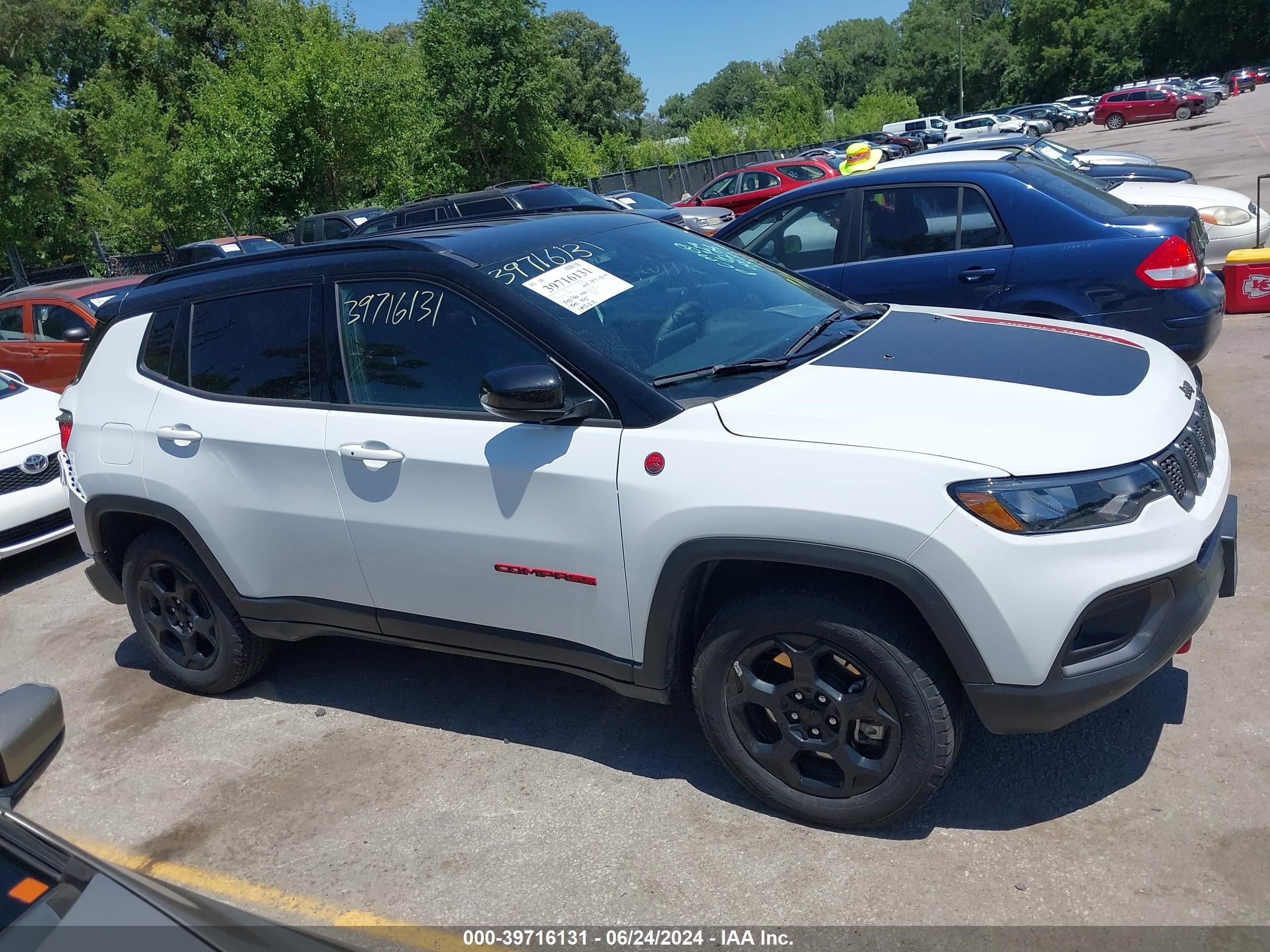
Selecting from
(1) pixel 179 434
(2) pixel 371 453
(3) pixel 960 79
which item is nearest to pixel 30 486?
(1) pixel 179 434

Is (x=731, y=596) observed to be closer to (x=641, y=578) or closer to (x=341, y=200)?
(x=641, y=578)

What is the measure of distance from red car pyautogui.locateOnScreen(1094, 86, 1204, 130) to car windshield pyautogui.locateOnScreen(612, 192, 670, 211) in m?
34.1

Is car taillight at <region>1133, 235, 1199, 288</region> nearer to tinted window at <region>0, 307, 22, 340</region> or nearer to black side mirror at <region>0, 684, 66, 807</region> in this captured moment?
black side mirror at <region>0, 684, 66, 807</region>

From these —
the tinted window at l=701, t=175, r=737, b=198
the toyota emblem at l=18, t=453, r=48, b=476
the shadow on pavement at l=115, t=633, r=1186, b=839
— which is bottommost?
the shadow on pavement at l=115, t=633, r=1186, b=839

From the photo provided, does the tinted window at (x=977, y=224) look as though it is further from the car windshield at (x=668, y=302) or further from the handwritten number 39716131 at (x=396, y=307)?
the handwritten number 39716131 at (x=396, y=307)

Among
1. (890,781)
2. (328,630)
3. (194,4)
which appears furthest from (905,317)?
(194,4)

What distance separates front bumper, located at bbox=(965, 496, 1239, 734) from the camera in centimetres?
281

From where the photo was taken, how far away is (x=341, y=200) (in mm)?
25438

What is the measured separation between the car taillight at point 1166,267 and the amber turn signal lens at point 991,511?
392 cm

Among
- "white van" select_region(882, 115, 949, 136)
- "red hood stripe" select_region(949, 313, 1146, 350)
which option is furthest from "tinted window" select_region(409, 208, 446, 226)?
"white van" select_region(882, 115, 949, 136)

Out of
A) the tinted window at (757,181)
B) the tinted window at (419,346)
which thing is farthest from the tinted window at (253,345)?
the tinted window at (757,181)

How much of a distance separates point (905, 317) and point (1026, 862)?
2.05m

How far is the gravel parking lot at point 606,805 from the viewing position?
2.94 meters

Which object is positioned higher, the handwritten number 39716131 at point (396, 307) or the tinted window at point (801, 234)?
the handwritten number 39716131 at point (396, 307)
